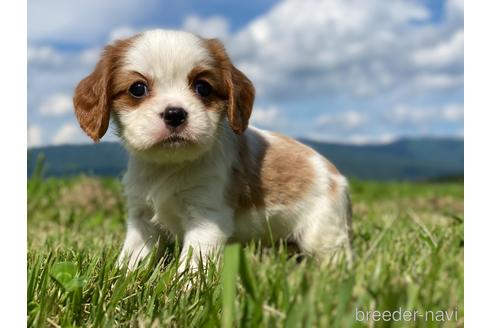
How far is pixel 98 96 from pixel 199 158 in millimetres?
690

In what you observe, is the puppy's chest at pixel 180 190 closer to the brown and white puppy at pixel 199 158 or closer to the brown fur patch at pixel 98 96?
the brown and white puppy at pixel 199 158

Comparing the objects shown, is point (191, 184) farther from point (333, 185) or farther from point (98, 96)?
point (333, 185)

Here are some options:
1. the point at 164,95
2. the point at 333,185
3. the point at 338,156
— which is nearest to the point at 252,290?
the point at 164,95

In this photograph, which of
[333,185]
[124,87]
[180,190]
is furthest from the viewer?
[333,185]

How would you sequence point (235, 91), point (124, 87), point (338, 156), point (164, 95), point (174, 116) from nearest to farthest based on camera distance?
point (174, 116) → point (164, 95) → point (124, 87) → point (235, 91) → point (338, 156)

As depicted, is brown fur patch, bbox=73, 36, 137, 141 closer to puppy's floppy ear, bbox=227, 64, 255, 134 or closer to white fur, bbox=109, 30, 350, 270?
white fur, bbox=109, 30, 350, 270

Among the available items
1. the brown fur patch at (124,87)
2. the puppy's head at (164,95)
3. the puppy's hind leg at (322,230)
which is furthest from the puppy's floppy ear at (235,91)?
the puppy's hind leg at (322,230)

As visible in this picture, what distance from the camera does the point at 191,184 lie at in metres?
3.45

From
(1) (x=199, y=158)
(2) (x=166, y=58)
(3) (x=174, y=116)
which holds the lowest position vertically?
(1) (x=199, y=158)

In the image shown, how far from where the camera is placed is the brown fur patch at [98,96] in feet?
10.8

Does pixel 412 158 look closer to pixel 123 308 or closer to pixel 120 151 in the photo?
pixel 120 151
